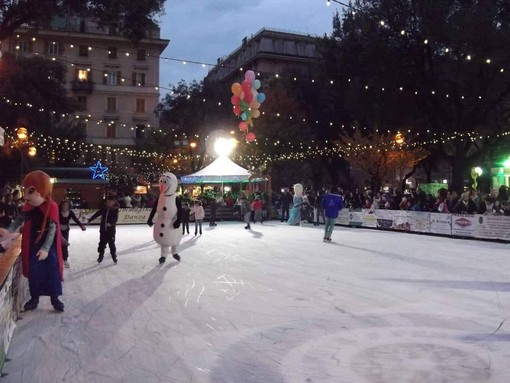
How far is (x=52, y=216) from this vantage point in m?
6.15

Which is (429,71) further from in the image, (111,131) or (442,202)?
(111,131)

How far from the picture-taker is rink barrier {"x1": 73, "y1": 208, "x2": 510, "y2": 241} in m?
15.9

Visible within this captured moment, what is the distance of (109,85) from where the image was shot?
52406 mm

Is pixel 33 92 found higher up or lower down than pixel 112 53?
lower down

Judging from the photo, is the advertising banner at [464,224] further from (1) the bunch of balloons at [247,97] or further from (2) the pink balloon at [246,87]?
(2) the pink balloon at [246,87]

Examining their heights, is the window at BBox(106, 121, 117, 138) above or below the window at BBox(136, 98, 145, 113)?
below

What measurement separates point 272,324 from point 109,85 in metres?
50.4

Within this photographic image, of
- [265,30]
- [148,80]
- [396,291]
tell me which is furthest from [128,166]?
[396,291]

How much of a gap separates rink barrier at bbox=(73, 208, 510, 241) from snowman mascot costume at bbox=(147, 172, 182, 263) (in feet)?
33.4

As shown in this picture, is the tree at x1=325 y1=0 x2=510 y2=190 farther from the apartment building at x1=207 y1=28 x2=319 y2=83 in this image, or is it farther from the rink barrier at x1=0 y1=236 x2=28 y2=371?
the apartment building at x1=207 y1=28 x2=319 y2=83

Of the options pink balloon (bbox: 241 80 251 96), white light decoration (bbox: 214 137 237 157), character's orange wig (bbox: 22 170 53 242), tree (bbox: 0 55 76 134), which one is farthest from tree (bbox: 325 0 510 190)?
character's orange wig (bbox: 22 170 53 242)

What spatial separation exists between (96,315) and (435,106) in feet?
79.7

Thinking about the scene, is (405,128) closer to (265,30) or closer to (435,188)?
(435,188)

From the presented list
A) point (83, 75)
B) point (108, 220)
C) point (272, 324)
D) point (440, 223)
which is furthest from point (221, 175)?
point (83, 75)
